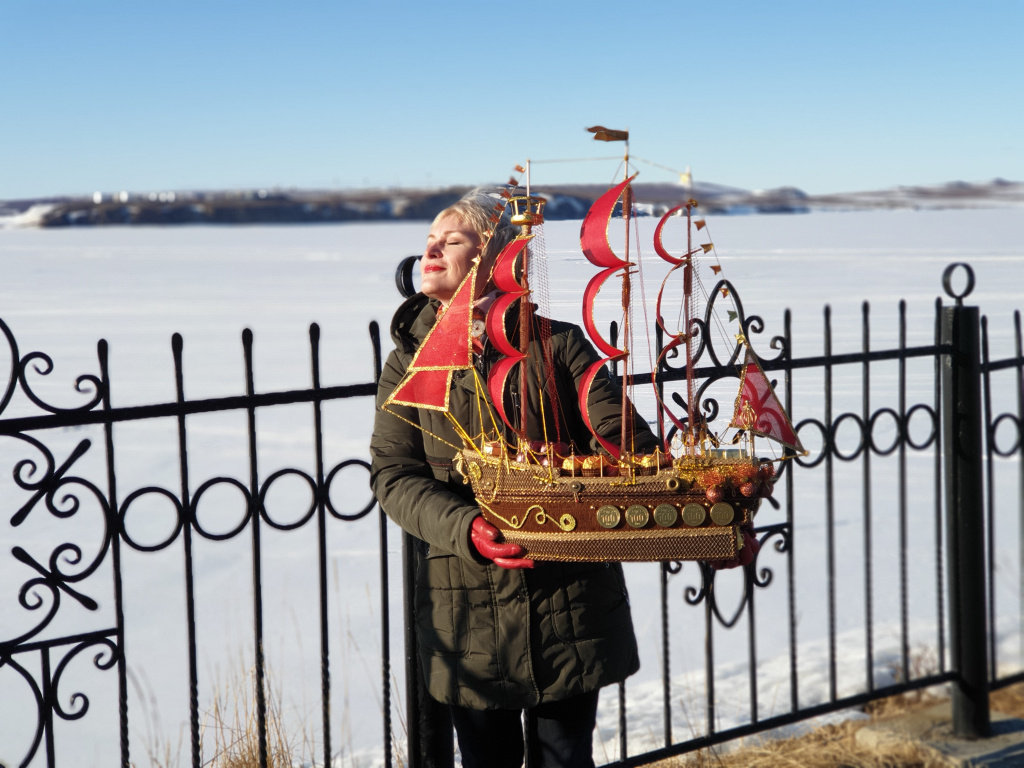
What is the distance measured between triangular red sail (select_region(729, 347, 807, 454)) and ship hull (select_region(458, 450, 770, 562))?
20 cm

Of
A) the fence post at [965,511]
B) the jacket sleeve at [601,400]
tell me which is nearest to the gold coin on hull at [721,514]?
the jacket sleeve at [601,400]

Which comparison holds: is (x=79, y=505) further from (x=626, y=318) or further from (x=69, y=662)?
(x=626, y=318)

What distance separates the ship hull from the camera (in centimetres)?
193

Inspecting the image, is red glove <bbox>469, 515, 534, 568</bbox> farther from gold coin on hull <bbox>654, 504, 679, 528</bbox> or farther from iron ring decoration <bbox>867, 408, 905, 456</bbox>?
iron ring decoration <bbox>867, 408, 905, 456</bbox>

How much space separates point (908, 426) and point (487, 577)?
220 cm

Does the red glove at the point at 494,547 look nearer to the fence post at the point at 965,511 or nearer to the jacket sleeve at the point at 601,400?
the jacket sleeve at the point at 601,400

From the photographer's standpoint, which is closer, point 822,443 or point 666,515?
point 666,515

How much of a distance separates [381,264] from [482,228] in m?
24.7

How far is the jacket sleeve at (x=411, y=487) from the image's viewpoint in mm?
2008

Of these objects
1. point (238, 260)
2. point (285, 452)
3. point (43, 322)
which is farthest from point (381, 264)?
point (285, 452)

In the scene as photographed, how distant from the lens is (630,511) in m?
1.94

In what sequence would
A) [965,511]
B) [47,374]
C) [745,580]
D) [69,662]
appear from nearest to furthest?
1. [47,374]
2. [69,662]
3. [745,580]
4. [965,511]

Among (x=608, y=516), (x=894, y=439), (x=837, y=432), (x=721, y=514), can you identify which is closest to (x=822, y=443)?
(x=837, y=432)

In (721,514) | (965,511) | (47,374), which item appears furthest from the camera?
(965,511)
